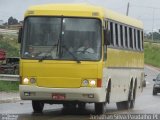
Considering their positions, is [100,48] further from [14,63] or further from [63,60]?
[14,63]

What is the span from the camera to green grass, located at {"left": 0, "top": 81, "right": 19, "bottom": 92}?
34506 millimetres

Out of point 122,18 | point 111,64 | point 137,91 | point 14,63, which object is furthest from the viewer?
point 14,63

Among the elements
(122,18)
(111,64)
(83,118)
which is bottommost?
(83,118)

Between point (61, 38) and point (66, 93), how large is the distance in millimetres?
1598

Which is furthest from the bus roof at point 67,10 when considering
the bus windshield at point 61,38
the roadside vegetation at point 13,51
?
the roadside vegetation at point 13,51

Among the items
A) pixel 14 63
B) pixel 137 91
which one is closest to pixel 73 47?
pixel 137 91

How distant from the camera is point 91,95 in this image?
65.0 ft

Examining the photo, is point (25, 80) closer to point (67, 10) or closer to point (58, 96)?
point (58, 96)

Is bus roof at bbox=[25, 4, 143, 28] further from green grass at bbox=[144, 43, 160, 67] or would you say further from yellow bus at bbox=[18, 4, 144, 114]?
green grass at bbox=[144, 43, 160, 67]

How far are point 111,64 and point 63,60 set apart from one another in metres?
2.66

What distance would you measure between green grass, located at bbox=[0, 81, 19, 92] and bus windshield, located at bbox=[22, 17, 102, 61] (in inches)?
557

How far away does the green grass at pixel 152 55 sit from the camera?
104681mm

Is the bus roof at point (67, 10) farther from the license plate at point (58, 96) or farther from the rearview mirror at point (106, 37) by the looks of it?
the license plate at point (58, 96)

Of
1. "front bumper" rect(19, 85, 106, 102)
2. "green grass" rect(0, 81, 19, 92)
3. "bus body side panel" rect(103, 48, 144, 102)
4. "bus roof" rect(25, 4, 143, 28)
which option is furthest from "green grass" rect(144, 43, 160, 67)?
"front bumper" rect(19, 85, 106, 102)
